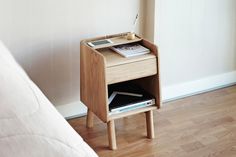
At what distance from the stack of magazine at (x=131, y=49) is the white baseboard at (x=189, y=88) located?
0.52 m

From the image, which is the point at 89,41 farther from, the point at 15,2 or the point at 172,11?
the point at 172,11

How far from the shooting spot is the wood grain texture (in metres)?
2.25

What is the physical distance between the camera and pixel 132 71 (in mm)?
2307

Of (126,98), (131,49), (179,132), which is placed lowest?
(179,132)

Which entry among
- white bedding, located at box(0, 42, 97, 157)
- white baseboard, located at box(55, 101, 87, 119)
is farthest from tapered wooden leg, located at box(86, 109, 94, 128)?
white bedding, located at box(0, 42, 97, 157)

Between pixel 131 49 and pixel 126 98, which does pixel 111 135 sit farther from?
pixel 131 49

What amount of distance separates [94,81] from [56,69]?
38 centimetres

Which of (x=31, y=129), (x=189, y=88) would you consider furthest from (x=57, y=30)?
(x=31, y=129)

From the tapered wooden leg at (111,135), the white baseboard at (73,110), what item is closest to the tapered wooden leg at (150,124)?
the tapered wooden leg at (111,135)

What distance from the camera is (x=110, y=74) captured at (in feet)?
7.38

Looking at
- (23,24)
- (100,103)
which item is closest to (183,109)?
(100,103)

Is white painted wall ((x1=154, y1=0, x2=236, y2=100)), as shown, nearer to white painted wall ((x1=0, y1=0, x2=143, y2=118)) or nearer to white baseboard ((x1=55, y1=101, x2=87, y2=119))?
white painted wall ((x1=0, y1=0, x2=143, y2=118))

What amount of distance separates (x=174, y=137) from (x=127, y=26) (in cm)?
77

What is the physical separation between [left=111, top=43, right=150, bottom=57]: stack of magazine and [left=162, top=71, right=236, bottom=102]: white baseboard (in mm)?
630
